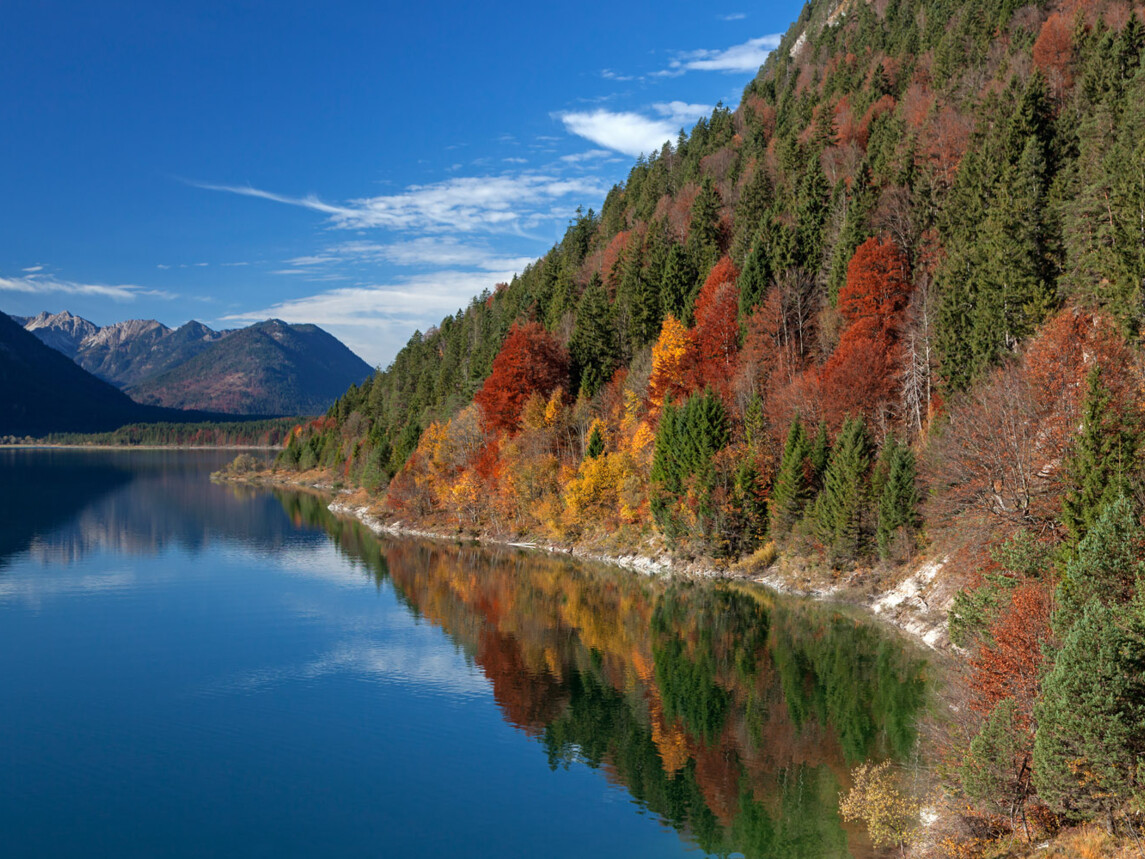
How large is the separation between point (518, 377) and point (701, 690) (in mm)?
64314

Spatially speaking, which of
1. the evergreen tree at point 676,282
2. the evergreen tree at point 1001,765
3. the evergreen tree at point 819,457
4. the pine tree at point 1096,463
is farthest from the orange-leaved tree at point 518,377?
the evergreen tree at point 1001,765

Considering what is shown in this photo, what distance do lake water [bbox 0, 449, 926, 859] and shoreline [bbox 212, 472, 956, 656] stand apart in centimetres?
215

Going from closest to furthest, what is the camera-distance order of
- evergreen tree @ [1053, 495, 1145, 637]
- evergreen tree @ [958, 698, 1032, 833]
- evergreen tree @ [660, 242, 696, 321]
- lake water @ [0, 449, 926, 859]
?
evergreen tree @ [958, 698, 1032, 833]
evergreen tree @ [1053, 495, 1145, 637]
lake water @ [0, 449, 926, 859]
evergreen tree @ [660, 242, 696, 321]

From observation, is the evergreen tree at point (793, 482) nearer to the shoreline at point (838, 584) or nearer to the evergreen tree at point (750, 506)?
the evergreen tree at point (750, 506)

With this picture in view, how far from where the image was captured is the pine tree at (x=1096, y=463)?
111ft

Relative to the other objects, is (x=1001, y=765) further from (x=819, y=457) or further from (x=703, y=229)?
(x=703, y=229)

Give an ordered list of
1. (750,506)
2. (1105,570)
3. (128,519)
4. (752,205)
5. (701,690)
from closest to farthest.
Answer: (1105,570), (701,690), (750,506), (752,205), (128,519)

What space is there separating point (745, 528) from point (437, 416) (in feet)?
217

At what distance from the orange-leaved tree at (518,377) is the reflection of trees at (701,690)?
32546 mm

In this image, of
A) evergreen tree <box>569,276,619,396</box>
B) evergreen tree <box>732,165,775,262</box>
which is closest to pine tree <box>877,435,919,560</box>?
evergreen tree <box>732,165,775,262</box>

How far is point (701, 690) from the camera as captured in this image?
4378cm

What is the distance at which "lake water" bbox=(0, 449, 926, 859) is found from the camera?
93.3 ft

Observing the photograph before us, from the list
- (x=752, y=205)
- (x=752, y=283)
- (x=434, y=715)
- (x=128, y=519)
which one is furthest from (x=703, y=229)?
(x=128, y=519)

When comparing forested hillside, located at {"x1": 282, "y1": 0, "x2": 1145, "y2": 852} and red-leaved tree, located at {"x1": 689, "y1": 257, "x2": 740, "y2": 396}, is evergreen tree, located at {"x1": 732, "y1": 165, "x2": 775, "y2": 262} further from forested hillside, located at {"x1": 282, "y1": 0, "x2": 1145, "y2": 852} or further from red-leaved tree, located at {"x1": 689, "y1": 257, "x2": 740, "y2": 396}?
red-leaved tree, located at {"x1": 689, "y1": 257, "x2": 740, "y2": 396}
